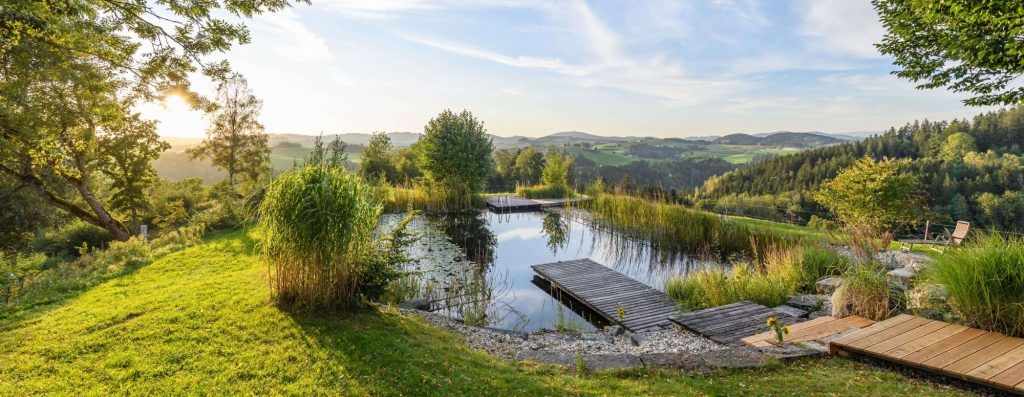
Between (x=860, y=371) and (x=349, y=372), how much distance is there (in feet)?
11.8

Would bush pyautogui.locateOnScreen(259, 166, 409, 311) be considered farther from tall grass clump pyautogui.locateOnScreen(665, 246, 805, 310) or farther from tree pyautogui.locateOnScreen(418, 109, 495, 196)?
tree pyautogui.locateOnScreen(418, 109, 495, 196)

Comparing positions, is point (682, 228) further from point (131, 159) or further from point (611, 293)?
point (131, 159)

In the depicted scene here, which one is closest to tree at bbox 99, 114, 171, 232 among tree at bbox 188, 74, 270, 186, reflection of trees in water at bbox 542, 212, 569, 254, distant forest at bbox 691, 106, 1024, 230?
tree at bbox 188, 74, 270, 186

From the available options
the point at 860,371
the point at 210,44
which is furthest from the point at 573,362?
the point at 210,44

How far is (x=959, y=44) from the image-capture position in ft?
15.4

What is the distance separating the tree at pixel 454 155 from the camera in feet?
51.1

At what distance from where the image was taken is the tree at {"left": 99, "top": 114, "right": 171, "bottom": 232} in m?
11.2

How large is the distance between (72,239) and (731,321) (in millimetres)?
16825

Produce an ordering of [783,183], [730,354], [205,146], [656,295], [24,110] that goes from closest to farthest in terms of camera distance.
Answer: [730,354] → [656,295] → [24,110] → [205,146] → [783,183]

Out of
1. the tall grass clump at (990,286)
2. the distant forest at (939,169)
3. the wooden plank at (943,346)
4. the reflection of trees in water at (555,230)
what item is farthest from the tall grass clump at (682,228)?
the distant forest at (939,169)

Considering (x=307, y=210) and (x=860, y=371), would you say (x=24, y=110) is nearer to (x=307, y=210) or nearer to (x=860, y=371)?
(x=307, y=210)

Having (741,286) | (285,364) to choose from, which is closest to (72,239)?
(285,364)

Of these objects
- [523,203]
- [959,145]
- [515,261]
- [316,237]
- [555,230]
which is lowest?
[515,261]

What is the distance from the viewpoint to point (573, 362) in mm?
3357
